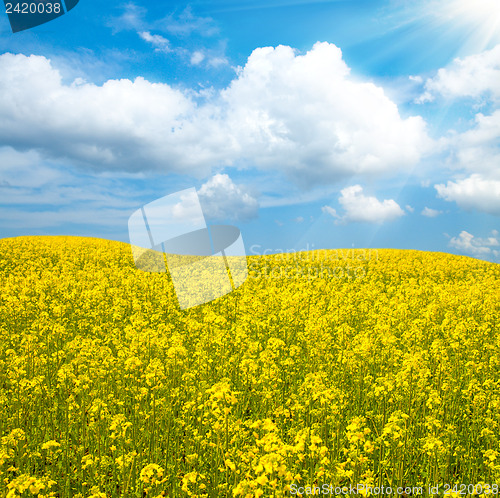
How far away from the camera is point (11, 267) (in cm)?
2150

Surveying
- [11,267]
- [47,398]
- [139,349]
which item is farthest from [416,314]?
[11,267]

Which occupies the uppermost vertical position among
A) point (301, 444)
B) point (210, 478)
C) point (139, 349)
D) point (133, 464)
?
point (139, 349)

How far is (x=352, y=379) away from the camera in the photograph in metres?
7.30

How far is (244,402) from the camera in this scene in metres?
6.55

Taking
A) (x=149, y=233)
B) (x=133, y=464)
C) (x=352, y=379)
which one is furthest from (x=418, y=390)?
(x=149, y=233)

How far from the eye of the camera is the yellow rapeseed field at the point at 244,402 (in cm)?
427

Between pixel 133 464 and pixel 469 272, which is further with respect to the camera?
pixel 469 272

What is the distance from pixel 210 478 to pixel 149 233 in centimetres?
1013

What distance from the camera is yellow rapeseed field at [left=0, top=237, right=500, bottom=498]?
4.27 m

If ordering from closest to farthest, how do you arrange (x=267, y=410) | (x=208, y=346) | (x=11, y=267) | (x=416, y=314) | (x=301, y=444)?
(x=301, y=444)
(x=267, y=410)
(x=208, y=346)
(x=416, y=314)
(x=11, y=267)

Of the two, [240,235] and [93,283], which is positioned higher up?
[240,235]

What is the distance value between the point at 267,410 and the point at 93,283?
1206cm

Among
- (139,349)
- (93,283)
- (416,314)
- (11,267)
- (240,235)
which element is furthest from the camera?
(11,267)

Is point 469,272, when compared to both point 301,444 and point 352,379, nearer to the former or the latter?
point 352,379
